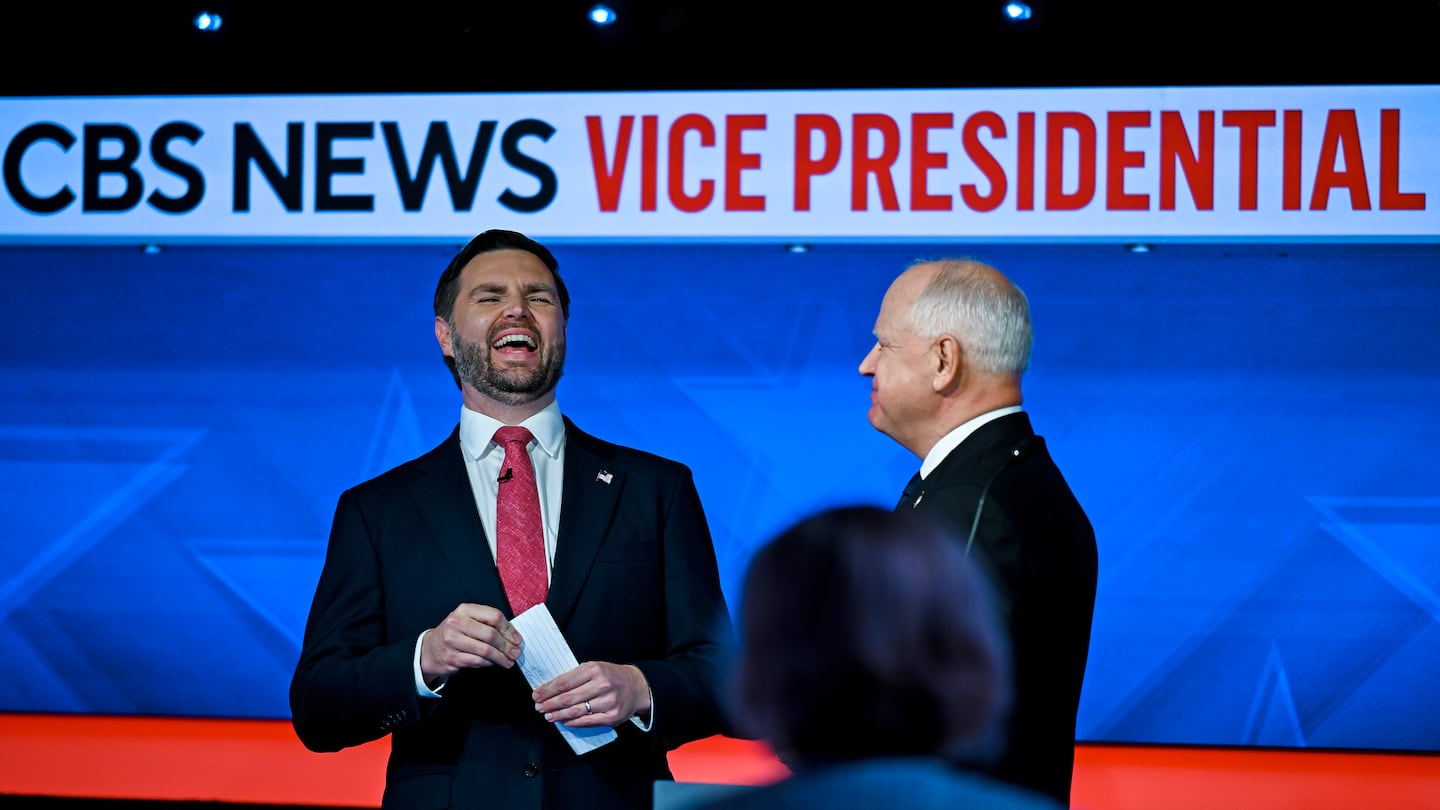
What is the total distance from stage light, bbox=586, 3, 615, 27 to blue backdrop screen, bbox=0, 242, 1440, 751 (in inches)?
29.0

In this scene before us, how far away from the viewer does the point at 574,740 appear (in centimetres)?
199

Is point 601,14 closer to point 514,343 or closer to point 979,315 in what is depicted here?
point 514,343

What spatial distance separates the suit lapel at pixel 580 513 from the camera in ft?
6.79

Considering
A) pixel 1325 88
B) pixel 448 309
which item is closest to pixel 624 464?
pixel 448 309

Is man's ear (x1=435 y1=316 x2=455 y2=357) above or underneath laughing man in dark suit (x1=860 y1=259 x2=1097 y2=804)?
above

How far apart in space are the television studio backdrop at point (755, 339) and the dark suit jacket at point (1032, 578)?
2873 mm

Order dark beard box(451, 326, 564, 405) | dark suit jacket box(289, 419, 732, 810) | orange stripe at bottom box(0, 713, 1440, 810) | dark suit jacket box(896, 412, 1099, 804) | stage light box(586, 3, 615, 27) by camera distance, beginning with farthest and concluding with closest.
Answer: stage light box(586, 3, 615, 27), orange stripe at bottom box(0, 713, 1440, 810), dark beard box(451, 326, 564, 405), dark suit jacket box(289, 419, 732, 810), dark suit jacket box(896, 412, 1099, 804)

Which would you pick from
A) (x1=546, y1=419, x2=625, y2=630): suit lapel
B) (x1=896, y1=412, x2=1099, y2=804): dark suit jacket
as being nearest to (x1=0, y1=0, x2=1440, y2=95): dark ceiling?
(x1=546, y1=419, x2=625, y2=630): suit lapel

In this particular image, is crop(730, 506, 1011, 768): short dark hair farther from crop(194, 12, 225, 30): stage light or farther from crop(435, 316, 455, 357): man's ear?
crop(194, 12, 225, 30): stage light

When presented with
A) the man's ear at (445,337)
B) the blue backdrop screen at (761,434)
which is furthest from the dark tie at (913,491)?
the blue backdrop screen at (761,434)

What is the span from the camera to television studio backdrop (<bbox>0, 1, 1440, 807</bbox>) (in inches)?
182

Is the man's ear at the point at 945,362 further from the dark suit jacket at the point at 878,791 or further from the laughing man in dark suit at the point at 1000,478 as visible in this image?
the dark suit jacket at the point at 878,791

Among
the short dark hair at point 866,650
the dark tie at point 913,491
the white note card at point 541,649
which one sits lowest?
the white note card at point 541,649

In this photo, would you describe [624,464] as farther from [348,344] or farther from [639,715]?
[348,344]
